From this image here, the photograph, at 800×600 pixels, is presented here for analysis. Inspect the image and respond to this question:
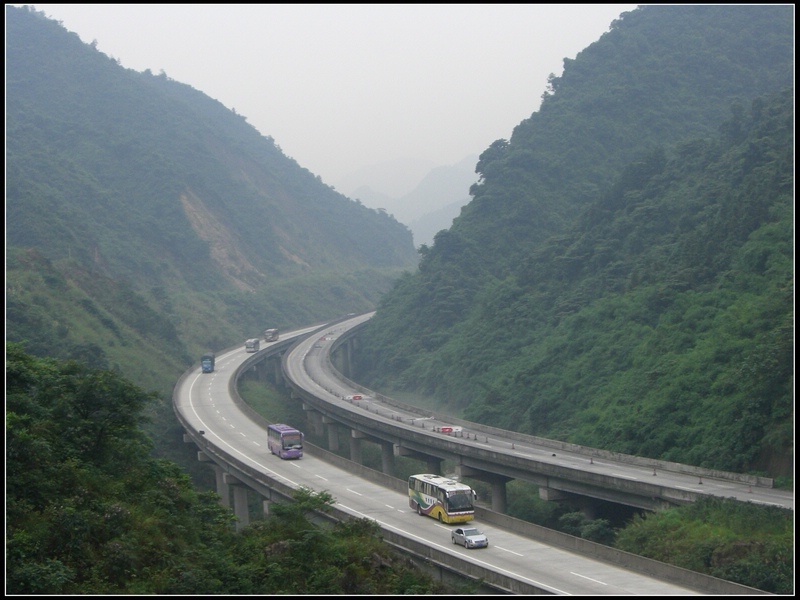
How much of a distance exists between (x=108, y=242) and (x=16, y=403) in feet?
340

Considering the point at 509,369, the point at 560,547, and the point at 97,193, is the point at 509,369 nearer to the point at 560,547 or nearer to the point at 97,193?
the point at 560,547

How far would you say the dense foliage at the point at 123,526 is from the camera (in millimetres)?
26781

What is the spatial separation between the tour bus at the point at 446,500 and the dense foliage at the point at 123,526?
5.15 meters

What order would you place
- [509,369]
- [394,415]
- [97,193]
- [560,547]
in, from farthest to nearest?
[97,193] < [509,369] < [394,415] < [560,547]

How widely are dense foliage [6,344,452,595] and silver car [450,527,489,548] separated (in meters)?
3.33

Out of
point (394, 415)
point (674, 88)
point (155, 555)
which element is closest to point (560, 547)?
point (155, 555)

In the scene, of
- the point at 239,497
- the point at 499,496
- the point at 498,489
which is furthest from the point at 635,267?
the point at 239,497

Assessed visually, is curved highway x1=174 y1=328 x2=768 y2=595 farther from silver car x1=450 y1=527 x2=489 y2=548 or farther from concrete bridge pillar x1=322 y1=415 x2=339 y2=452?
concrete bridge pillar x1=322 y1=415 x2=339 y2=452

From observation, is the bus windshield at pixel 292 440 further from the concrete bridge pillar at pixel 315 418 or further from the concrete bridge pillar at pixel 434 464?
the concrete bridge pillar at pixel 315 418

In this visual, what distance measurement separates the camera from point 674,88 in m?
124

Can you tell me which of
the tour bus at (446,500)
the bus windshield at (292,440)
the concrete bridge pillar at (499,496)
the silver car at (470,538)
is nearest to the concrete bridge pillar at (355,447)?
the bus windshield at (292,440)

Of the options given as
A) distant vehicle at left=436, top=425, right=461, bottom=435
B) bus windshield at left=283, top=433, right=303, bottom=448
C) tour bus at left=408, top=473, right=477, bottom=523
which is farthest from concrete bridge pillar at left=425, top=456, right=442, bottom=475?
tour bus at left=408, top=473, right=477, bottom=523

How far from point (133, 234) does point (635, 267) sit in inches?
3345

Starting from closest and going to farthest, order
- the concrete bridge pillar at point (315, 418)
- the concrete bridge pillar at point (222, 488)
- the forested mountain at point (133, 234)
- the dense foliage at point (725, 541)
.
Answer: the dense foliage at point (725, 541) → the concrete bridge pillar at point (222, 488) → the concrete bridge pillar at point (315, 418) → the forested mountain at point (133, 234)
